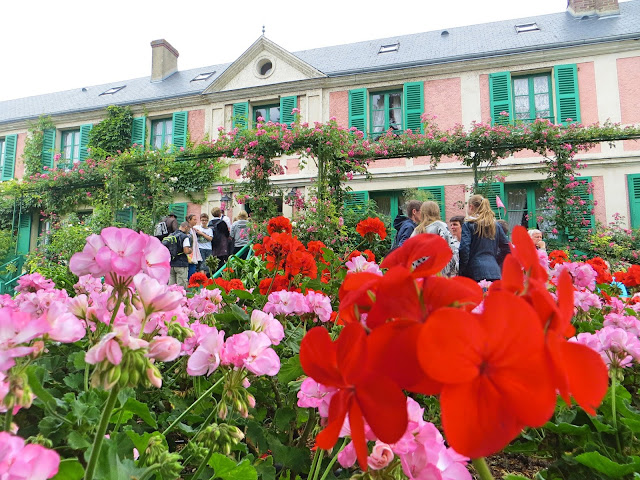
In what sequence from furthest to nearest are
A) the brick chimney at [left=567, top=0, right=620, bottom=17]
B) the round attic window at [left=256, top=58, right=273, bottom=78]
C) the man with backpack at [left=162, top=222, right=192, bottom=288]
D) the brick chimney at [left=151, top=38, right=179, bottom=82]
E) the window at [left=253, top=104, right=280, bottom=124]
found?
the brick chimney at [left=151, top=38, right=179, bottom=82]
the round attic window at [left=256, top=58, right=273, bottom=78]
the window at [left=253, top=104, right=280, bottom=124]
the brick chimney at [left=567, top=0, right=620, bottom=17]
the man with backpack at [left=162, top=222, right=192, bottom=288]

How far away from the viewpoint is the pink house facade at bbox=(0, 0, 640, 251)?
11.4 metres

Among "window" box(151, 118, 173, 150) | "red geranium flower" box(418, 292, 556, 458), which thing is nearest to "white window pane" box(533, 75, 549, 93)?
"window" box(151, 118, 173, 150)

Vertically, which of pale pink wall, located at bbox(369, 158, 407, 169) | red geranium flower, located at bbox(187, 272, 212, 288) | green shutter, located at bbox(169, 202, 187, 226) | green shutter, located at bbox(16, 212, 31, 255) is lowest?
red geranium flower, located at bbox(187, 272, 212, 288)

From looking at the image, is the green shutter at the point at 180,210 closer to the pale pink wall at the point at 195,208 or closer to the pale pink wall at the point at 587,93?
the pale pink wall at the point at 195,208

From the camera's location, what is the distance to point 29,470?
16.3 inches

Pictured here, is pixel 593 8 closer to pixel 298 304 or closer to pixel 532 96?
pixel 532 96

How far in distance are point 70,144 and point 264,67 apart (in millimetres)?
7945

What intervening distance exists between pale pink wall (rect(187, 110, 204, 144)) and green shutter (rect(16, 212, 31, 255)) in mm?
6260

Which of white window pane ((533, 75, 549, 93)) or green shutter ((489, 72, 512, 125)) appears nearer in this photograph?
green shutter ((489, 72, 512, 125))

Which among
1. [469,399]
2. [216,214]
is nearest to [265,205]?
[216,214]

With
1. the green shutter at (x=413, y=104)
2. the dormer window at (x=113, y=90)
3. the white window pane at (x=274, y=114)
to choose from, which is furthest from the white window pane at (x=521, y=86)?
the dormer window at (x=113, y=90)

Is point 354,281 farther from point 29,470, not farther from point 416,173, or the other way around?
point 416,173

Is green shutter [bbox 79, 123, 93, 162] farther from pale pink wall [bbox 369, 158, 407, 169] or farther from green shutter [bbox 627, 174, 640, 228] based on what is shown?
green shutter [bbox 627, 174, 640, 228]

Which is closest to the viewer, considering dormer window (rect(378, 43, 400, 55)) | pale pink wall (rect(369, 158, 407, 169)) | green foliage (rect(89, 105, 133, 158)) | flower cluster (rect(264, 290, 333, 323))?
flower cluster (rect(264, 290, 333, 323))
